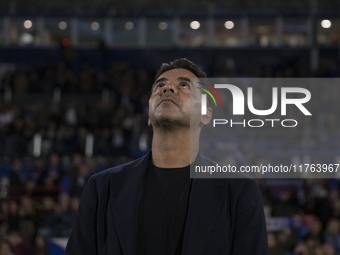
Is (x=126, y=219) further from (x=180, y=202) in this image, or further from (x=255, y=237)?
(x=255, y=237)

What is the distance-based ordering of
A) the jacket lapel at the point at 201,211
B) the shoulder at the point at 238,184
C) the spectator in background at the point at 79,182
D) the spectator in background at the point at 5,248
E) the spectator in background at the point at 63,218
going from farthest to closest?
the spectator in background at the point at 79,182, the spectator in background at the point at 63,218, the spectator in background at the point at 5,248, the shoulder at the point at 238,184, the jacket lapel at the point at 201,211

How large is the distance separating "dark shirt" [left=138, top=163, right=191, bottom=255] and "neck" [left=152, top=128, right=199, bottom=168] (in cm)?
3

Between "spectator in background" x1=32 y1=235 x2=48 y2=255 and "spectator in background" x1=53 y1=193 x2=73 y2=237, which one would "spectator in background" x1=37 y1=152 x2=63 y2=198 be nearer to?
"spectator in background" x1=53 y1=193 x2=73 y2=237

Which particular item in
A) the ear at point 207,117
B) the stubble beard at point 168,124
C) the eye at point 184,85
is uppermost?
the eye at point 184,85

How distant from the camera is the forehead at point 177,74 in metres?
2.41

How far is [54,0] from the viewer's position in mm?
20922

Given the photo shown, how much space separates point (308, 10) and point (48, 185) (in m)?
15.1

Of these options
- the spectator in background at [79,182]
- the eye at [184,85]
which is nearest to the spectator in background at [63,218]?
the spectator in background at [79,182]

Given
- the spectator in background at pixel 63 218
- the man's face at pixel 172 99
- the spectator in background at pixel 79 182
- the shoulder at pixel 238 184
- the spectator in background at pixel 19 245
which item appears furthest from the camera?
the spectator in background at pixel 79 182

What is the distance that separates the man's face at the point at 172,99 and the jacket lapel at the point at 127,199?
0.73 feet

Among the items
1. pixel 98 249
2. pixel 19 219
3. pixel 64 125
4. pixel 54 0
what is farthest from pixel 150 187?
pixel 54 0

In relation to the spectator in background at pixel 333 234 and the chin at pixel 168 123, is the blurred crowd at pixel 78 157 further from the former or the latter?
the chin at pixel 168 123

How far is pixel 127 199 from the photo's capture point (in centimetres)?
217

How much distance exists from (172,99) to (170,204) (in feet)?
1.57
